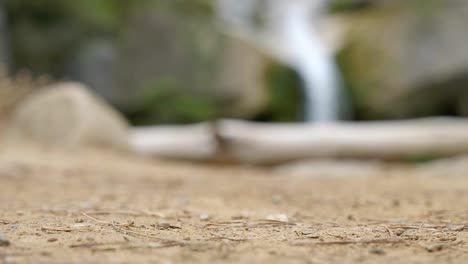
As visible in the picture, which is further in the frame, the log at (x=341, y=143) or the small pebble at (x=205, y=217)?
the log at (x=341, y=143)

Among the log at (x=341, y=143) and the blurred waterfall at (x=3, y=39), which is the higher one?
the blurred waterfall at (x=3, y=39)

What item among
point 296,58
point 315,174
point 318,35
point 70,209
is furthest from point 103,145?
point 318,35

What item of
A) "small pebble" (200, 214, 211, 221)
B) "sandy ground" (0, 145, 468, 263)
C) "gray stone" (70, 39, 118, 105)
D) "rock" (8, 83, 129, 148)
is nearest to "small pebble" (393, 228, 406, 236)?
"sandy ground" (0, 145, 468, 263)

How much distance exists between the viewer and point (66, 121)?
6.36m

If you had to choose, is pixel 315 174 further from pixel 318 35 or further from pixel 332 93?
pixel 318 35

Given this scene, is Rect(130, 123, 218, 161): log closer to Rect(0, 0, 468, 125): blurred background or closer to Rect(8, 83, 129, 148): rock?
Rect(8, 83, 129, 148): rock

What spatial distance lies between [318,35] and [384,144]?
6082 mm

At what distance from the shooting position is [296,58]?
11711 mm

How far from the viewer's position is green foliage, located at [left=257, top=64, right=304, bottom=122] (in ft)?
36.6

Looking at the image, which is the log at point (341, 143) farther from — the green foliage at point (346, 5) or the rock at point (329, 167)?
the green foliage at point (346, 5)

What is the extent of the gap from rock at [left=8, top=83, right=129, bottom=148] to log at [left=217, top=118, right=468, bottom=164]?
1461 mm

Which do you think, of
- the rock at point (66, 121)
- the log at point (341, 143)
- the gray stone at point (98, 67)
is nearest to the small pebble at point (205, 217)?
the rock at point (66, 121)

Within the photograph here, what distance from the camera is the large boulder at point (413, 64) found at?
1048cm

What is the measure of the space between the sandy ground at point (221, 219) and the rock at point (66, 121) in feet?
5.24
